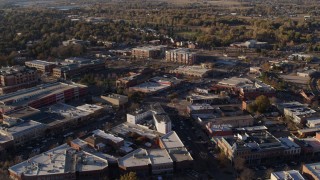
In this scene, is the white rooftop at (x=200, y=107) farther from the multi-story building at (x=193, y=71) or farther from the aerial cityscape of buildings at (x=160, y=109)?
the multi-story building at (x=193, y=71)

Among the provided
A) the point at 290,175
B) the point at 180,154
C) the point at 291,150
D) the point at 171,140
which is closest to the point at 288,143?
the point at 291,150

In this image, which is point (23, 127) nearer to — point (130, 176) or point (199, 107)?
point (130, 176)

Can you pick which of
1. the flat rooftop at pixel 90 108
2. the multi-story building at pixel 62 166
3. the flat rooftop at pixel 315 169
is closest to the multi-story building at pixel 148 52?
the flat rooftop at pixel 90 108

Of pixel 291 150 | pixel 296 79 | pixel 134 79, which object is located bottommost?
pixel 296 79

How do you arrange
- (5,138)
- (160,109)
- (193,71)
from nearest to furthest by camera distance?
(5,138), (160,109), (193,71)

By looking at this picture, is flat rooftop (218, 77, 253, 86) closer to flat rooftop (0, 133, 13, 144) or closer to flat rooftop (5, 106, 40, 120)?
flat rooftop (5, 106, 40, 120)

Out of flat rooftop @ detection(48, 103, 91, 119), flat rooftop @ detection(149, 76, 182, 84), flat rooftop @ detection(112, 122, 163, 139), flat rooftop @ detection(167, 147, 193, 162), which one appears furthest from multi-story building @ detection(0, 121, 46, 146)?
flat rooftop @ detection(149, 76, 182, 84)

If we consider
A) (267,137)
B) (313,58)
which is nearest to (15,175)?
(267,137)
